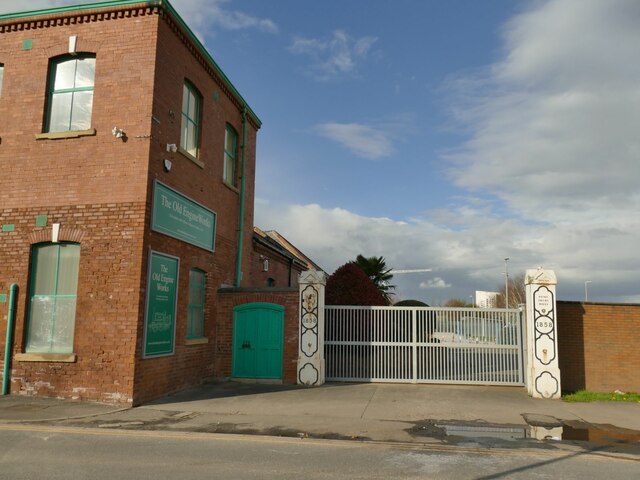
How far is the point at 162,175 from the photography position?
489 inches

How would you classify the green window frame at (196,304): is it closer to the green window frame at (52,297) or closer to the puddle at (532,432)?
the green window frame at (52,297)

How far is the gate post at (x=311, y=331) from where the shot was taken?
576 inches

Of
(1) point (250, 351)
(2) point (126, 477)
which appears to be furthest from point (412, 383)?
(2) point (126, 477)

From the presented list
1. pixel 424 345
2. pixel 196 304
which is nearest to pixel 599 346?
pixel 424 345

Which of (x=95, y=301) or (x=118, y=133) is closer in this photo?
(x=95, y=301)

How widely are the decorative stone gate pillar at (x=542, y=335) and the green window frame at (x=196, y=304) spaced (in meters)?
8.61

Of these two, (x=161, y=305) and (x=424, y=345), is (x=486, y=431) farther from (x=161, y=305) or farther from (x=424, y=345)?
(x=161, y=305)

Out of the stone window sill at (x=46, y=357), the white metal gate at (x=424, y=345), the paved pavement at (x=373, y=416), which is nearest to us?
the paved pavement at (x=373, y=416)

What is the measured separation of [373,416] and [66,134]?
30.0ft

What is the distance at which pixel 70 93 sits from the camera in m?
12.7

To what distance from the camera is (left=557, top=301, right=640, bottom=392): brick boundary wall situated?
45.8ft

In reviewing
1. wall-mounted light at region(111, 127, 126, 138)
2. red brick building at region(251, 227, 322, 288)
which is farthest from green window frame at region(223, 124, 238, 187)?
wall-mounted light at region(111, 127, 126, 138)

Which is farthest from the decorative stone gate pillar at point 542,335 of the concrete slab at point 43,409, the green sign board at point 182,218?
the concrete slab at point 43,409

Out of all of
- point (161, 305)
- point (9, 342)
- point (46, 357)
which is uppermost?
point (161, 305)
